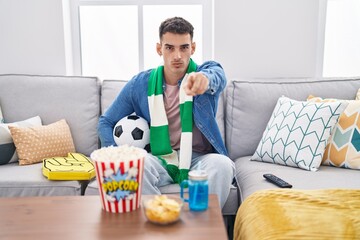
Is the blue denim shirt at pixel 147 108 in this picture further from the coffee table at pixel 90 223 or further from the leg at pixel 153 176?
the coffee table at pixel 90 223

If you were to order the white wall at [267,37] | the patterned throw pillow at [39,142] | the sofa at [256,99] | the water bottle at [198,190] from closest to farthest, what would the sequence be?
1. the water bottle at [198,190]
2. the patterned throw pillow at [39,142]
3. the sofa at [256,99]
4. the white wall at [267,37]

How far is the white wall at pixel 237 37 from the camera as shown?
223 centimetres

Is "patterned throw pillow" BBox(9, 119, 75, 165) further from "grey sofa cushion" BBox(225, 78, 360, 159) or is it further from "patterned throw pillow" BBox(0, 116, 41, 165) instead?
"grey sofa cushion" BBox(225, 78, 360, 159)

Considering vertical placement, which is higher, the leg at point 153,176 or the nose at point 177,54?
the nose at point 177,54

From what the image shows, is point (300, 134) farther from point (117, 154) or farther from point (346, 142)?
point (117, 154)

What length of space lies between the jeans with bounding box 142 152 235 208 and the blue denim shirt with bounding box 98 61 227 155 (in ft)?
0.53

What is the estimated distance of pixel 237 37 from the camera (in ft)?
7.44

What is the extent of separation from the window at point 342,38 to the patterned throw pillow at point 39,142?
172 centimetres

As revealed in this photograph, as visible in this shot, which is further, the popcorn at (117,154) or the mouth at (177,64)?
the mouth at (177,64)

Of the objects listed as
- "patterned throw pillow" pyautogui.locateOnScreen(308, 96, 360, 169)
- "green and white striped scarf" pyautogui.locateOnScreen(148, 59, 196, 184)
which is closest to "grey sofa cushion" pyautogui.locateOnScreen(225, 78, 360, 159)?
→ "patterned throw pillow" pyautogui.locateOnScreen(308, 96, 360, 169)

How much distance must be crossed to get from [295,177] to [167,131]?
0.60 metres

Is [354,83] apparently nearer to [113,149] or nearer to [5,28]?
[113,149]

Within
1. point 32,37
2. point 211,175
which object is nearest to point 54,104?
point 32,37

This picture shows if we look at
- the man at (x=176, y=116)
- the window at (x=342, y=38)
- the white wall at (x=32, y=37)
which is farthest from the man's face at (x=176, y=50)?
the window at (x=342, y=38)
